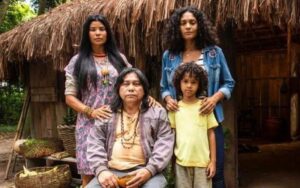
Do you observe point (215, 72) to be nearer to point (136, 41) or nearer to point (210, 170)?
point (210, 170)

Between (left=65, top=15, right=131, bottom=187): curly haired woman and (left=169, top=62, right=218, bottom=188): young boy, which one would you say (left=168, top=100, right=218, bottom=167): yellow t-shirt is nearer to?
(left=169, top=62, right=218, bottom=188): young boy

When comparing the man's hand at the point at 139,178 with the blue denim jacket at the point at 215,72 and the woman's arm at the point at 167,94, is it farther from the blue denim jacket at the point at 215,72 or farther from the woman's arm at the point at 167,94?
the blue denim jacket at the point at 215,72

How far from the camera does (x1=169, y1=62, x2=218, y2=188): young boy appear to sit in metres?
2.86

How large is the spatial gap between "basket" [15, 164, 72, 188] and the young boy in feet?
9.76

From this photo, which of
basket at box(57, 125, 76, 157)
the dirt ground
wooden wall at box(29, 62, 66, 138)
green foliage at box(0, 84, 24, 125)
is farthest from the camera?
green foliage at box(0, 84, 24, 125)

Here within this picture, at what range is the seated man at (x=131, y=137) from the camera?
9.46 feet

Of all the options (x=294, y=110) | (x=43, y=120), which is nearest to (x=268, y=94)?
(x=294, y=110)

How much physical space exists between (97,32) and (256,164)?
4.82m

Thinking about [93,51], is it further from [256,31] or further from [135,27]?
[256,31]

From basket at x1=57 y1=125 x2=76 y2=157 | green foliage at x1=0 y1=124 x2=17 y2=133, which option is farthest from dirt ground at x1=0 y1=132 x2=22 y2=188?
basket at x1=57 y1=125 x2=76 y2=157

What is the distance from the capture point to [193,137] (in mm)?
2855

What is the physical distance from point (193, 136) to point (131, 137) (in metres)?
0.44

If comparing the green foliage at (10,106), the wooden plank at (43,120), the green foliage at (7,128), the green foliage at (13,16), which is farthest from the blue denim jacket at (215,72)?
the green foliage at (10,106)

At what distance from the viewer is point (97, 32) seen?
3.19m
